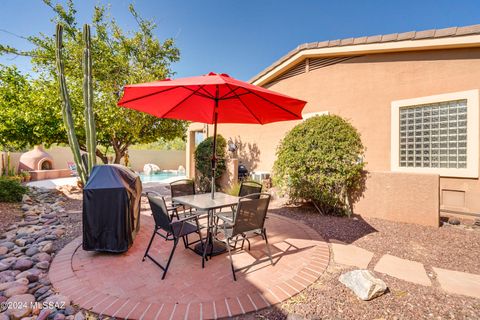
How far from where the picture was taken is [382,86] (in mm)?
7590

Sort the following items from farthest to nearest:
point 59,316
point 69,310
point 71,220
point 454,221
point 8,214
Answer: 1. point 8,214
2. point 454,221
3. point 71,220
4. point 69,310
5. point 59,316

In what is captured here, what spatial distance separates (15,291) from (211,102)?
4.21 metres

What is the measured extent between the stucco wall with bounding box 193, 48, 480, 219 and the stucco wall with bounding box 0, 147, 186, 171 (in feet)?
65.6

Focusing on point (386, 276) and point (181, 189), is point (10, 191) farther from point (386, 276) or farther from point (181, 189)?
point (386, 276)

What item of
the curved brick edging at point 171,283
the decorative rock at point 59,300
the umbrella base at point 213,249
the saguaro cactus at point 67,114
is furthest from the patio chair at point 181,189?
the saguaro cactus at point 67,114

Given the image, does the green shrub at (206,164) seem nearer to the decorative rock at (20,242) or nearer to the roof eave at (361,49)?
the roof eave at (361,49)

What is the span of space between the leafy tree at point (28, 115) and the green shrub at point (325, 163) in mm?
8315

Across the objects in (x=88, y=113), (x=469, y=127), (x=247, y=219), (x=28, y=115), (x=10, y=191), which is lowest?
(x=10, y=191)

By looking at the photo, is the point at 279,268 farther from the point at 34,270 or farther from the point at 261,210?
the point at 34,270

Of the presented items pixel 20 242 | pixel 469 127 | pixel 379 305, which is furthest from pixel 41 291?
pixel 469 127

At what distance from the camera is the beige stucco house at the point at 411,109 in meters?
6.00

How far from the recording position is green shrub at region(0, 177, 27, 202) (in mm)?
7043

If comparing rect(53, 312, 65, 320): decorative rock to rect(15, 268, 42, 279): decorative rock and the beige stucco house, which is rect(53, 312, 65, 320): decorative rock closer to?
rect(15, 268, 42, 279): decorative rock

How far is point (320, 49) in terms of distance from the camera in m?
8.79
